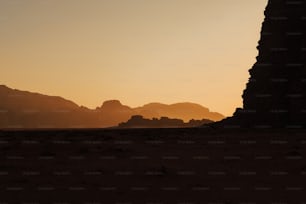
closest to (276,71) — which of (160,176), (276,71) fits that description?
(276,71)

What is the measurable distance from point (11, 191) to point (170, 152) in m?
6.56

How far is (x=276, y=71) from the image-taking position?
1235 inches

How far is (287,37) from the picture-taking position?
103 ft

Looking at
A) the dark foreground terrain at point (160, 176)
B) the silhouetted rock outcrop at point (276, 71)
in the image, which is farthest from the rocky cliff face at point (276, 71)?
the dark foreground terrain at point (160, 176)

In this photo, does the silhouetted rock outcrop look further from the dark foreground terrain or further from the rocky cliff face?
the dark foreground terrain

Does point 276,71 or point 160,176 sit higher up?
point 276,71

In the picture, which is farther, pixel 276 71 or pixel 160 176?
pixel 276 71

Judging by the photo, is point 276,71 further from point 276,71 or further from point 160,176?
point 160,176

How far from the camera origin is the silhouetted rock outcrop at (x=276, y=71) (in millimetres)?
30562

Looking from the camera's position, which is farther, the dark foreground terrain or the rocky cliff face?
the rocky cliff face

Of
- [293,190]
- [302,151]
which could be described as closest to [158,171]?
[293,190]

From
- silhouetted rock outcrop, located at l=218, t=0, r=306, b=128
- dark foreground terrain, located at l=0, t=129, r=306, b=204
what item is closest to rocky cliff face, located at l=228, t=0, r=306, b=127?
silhouetted rock outcrop, located at l=218, t=0, r=306, b=128

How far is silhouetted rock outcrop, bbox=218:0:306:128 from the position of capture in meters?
30.6

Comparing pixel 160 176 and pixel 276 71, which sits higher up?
pixel 276 71
